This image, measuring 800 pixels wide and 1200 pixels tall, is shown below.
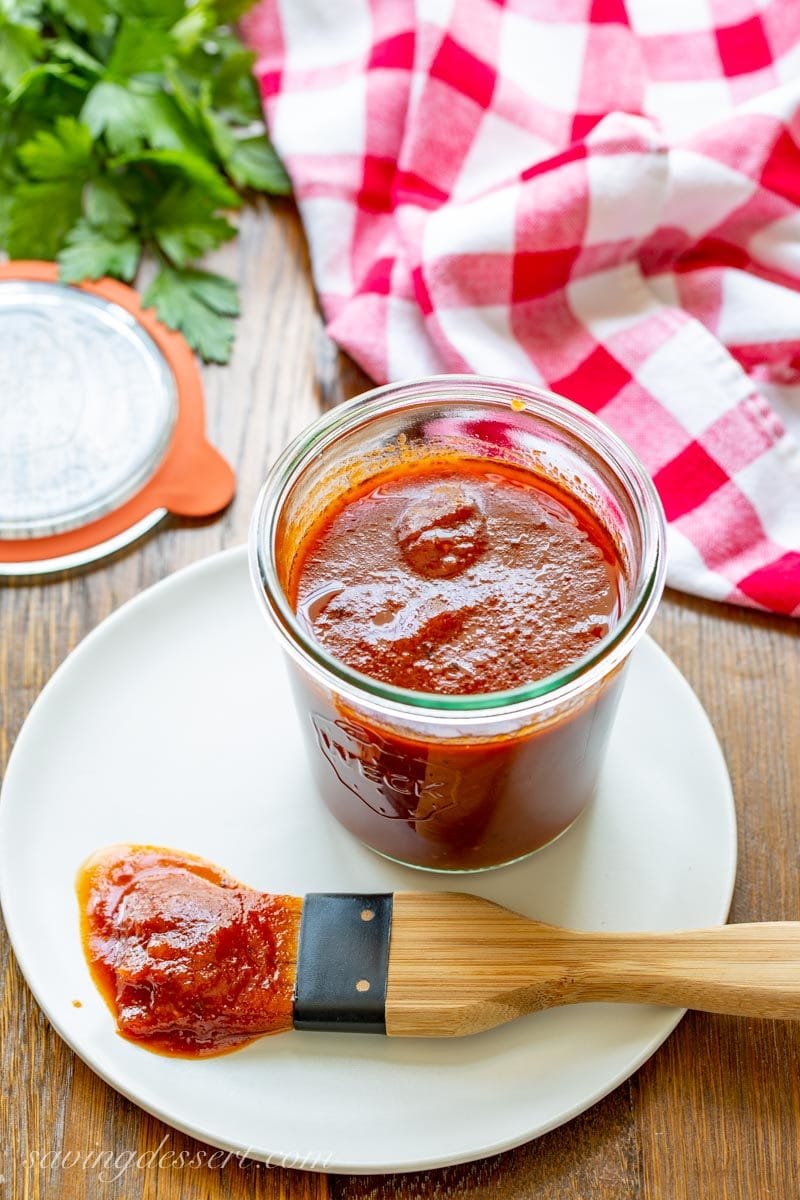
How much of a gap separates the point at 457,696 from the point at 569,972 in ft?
1.18

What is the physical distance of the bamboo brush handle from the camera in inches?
52.7

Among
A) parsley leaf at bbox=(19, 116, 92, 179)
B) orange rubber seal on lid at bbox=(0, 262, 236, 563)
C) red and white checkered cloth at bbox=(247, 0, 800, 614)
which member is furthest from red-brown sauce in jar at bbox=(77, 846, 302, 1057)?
parsley leaf at bbox=(19, 116, 92, 179)

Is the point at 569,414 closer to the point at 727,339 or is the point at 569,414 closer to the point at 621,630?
the point at 621,630

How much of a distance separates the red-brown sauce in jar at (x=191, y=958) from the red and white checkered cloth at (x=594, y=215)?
2.66 feet

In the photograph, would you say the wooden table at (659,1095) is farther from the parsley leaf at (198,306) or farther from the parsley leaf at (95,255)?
the parsley leaf at (95,255)

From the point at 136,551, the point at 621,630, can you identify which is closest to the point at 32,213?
the point at 136,551

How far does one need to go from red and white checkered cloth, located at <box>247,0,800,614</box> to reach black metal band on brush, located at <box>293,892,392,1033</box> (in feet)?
2.39

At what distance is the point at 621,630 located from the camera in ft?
4.11

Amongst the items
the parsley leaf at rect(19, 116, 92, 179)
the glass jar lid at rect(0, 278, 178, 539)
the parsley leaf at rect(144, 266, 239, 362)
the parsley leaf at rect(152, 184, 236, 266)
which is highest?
the parsley leaf at rect(19, 116, 92, 179)

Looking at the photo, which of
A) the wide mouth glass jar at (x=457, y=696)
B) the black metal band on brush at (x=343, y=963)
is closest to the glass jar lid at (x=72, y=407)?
the wide mouth glass jar at (x=457, y=696)

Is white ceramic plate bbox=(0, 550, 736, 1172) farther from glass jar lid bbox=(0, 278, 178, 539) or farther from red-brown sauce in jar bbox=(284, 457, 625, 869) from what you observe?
glass jar lid bbox=(0, 278, 178, 539)

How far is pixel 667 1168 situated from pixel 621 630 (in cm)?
62

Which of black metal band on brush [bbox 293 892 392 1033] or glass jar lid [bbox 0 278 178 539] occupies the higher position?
glass jar lid [bbox 0 278 178 539]

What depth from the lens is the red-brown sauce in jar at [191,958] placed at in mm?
1375
